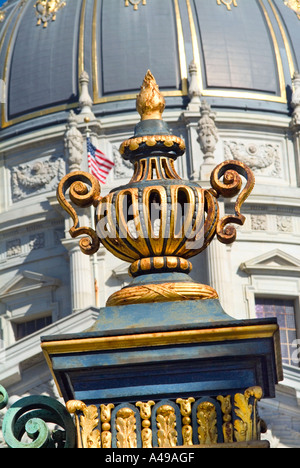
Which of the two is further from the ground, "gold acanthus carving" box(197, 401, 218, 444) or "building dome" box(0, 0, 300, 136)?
"building dome" box(0, 0, 300, 136)

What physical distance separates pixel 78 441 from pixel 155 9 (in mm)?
58188

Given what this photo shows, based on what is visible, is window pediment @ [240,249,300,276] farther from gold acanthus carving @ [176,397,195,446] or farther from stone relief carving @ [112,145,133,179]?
gold acanthus carving @ [176,397,195,446]

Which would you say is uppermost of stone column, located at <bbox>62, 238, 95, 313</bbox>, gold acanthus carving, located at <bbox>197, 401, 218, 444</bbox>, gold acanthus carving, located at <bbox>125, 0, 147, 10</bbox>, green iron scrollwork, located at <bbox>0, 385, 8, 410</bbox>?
gold acanthus carving, located at <bbox>125, 0, 147, 10</bbox>

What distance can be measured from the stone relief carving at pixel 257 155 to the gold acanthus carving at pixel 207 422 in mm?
52447

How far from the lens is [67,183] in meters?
8.09

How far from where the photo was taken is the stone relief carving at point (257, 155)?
196 ft

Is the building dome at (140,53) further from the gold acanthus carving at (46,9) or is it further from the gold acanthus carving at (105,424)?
the gold acanthus carving at (105,424)

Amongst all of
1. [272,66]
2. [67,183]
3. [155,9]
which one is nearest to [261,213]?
[272,66]

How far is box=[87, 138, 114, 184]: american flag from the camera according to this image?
5409 centimetres

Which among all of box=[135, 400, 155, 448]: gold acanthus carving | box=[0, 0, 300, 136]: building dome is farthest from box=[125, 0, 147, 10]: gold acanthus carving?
box=[135, 400, 155, 448]: gold acanthus carving

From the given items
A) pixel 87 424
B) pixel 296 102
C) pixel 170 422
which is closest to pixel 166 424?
pixel 170 422

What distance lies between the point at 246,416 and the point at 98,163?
47849 millimetres

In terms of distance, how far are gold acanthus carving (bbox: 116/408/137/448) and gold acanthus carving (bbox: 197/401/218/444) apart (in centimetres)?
30
